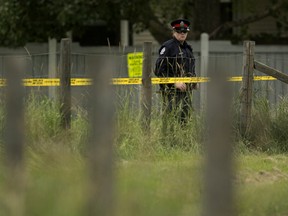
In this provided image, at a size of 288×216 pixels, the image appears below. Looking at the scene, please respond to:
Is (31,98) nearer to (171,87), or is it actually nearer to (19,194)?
(171,87)

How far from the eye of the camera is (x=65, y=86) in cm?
898

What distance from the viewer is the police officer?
931 cm

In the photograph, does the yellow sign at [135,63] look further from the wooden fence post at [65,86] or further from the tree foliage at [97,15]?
the tree foliage at [97,15]

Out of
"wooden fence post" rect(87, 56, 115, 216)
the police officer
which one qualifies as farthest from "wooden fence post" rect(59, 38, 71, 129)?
"wooden fence post" rect(87, 56, 115, 216)

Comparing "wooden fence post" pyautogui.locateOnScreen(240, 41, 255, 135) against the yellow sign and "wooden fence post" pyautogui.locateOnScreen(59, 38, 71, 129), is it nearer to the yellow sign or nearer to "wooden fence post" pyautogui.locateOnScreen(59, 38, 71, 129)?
the yellow sign

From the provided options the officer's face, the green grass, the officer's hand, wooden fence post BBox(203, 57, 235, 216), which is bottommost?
the green grass

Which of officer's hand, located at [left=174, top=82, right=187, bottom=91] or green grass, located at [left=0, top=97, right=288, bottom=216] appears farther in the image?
officer's hand, located at [left=174, top=82, right=187, bottom=91]

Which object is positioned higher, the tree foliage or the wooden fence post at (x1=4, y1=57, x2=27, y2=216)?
the tree foliage

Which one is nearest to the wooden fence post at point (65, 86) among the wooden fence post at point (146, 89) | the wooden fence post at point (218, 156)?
the wooden fence post at point (146, 89)

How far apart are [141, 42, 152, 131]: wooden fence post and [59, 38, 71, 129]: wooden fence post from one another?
3.13 ft

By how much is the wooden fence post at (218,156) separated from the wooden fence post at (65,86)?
569 centimetres

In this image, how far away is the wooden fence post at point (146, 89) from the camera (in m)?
8.90

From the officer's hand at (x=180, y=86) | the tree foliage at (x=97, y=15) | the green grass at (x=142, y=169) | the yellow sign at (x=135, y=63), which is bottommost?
the green grass at (x=142, y=169)

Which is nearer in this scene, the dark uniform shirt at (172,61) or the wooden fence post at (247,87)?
the wooden fence post at (247,87)
